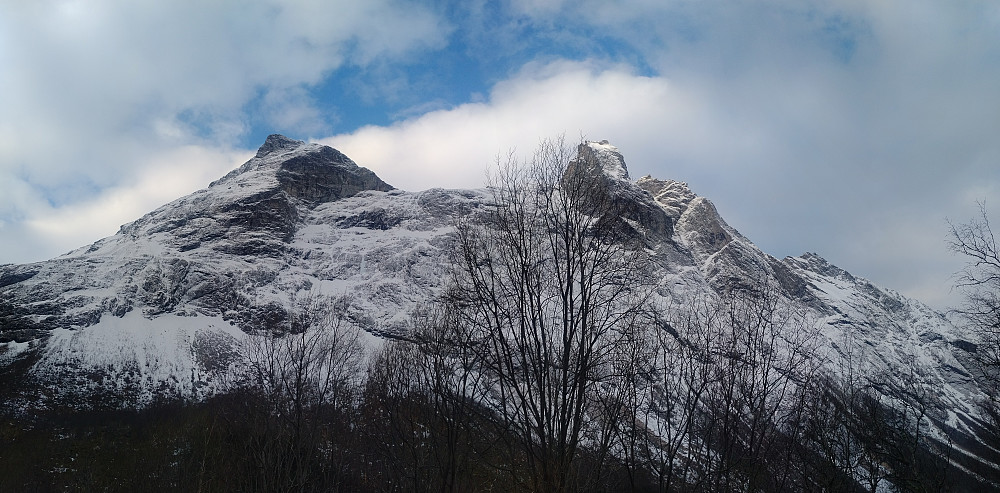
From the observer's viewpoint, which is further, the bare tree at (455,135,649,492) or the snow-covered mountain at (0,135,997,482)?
the snow-covered mountain at (0,135,997,482)

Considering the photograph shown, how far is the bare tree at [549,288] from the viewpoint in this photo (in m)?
10.8

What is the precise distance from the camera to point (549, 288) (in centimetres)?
1187

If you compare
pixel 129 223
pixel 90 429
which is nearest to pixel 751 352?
pixel 90 429

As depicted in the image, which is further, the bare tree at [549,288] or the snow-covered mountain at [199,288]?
the snow-covered mountain at [199,288]

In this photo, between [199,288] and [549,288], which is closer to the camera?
[549,288]

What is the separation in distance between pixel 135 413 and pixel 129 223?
446ft

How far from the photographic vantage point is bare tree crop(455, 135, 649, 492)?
425 inches

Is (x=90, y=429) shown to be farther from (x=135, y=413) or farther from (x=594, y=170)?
(x=594, y=170)

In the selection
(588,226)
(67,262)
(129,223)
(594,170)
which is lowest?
(588,226)

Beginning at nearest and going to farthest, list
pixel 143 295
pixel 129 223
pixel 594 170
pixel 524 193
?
pixel 524 193
pixel 594 170
pixel 143 295
pixel 129 223

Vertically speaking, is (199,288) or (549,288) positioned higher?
(199,288)

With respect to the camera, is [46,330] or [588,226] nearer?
[588,226]

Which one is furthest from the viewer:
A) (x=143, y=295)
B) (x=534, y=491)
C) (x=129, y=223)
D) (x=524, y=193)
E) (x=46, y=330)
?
(x=129, y=223)

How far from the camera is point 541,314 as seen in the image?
11.1 metres
